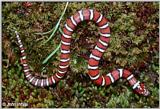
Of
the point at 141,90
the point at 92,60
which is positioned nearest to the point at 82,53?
the point at 92,60

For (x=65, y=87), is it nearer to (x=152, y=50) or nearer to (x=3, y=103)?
(x=3, y=103)

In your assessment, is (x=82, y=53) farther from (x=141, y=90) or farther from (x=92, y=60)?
(x=141, y=90)

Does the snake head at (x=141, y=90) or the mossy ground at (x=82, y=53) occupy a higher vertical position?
the mossy ground at (x=82, y=53)

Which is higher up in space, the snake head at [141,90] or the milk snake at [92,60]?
the milk snake at [92,60]

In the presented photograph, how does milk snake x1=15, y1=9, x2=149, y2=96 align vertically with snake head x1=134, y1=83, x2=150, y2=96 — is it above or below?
above

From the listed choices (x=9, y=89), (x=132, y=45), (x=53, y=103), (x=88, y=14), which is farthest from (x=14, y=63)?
(x=132, y=45)
